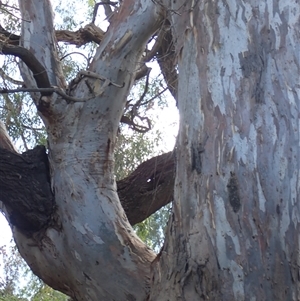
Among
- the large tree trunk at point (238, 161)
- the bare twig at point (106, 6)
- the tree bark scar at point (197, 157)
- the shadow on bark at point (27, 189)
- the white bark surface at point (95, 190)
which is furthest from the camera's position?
the bare twig at point (106, 6)

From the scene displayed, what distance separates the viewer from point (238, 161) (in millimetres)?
2186

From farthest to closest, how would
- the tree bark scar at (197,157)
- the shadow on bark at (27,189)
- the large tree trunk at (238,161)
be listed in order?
the shadow on bark at (27,189)
the tree bark scar at (197,157)
the large tree trunk at (238,161)

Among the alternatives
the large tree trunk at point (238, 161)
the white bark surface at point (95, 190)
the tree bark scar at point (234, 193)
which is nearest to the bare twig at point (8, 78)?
the white bark surface at point (95, 190)

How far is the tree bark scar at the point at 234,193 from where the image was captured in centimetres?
217

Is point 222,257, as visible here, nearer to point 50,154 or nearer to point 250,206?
point 250,206

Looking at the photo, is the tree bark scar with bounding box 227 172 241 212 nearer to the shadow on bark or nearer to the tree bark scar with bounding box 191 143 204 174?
the tree bark scar with bounding box 191 143 204 174

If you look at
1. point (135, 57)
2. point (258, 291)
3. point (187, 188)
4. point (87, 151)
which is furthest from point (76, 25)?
point (258, 291)

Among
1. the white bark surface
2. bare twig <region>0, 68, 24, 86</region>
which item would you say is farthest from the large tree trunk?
bare twig <region>0, 68, 24, 86</region>

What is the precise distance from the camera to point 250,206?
2.14 m

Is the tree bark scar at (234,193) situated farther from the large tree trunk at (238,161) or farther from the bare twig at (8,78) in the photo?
the bare twig at (8,78)

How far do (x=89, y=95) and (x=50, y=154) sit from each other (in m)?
0.34

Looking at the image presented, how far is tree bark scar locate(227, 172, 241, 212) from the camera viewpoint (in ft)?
7.11

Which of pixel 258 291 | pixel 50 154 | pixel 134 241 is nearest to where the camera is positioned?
pixel 258 291

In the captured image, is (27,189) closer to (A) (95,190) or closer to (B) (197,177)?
(A) (95,190)
